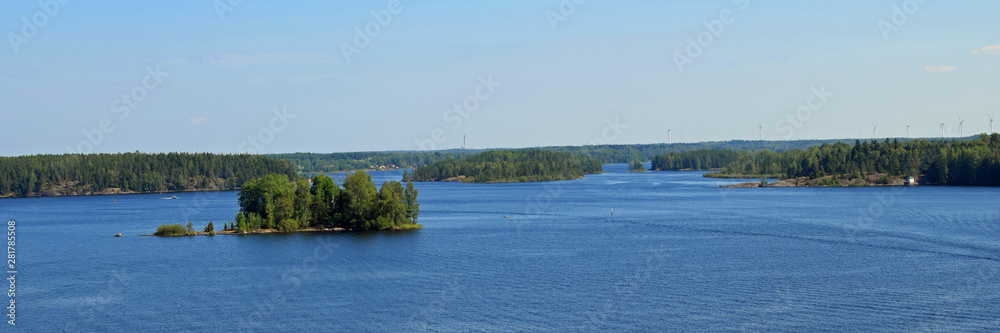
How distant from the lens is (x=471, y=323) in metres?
35.4

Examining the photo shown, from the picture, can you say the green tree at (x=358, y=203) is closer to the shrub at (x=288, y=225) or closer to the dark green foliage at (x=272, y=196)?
the shrub at (x=288, y=225)

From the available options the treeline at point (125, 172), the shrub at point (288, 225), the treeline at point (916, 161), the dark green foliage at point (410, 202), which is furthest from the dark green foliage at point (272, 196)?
the treeline at point (916, 161)

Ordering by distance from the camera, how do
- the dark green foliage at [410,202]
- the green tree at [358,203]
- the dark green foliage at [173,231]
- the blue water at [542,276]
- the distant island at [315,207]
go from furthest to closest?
the dark green foliage at [410,202] < the green tree at [358,203] < the distant island at [315,207] < the dark green foliage at [173,231] < the blue water at [542,276]

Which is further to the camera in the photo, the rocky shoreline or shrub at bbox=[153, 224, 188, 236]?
the rocky shoreline

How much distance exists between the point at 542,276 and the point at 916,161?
115735mm

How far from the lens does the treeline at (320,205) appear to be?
69062 mm

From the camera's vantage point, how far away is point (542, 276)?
4597 centimetres

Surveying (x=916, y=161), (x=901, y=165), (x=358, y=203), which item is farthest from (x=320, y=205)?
(x=916, y=161)

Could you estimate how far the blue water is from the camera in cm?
3588

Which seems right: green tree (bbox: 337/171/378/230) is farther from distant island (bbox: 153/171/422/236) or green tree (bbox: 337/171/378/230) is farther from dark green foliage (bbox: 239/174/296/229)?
dark green foliage (bbox: 239/174/296/229)

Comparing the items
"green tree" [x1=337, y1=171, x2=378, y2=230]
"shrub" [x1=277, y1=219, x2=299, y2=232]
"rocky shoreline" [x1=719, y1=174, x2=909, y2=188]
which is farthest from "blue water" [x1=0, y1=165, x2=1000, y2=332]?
"rocky shoreline" [x1=719, y1=174, x2=909, y2=188]

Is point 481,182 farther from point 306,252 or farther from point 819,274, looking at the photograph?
point 819,274

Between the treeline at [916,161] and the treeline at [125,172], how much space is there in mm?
108410

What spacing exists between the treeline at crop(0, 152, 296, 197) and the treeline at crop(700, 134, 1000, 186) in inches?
4268
